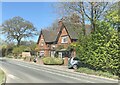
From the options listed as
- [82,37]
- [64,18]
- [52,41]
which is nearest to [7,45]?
[52,41]

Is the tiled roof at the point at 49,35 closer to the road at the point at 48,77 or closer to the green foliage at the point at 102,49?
the green foliage at the point at 102,49

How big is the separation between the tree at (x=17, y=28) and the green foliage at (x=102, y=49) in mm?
68215

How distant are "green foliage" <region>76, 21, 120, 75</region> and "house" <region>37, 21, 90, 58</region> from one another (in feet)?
40.0

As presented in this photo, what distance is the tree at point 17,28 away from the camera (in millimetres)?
95500

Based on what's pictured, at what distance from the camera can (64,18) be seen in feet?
129

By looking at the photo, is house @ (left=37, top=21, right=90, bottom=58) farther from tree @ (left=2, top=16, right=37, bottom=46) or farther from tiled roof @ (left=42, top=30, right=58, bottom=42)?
tree @ (left=2, top=16, right=37, bottom=46)

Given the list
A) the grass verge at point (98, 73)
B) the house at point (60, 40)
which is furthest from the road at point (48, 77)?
the house at point (60, 40)

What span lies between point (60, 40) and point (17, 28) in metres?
42.5

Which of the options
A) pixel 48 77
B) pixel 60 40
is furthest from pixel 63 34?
pixel 48 77

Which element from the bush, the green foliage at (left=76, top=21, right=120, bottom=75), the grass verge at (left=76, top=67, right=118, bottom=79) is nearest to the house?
the bush

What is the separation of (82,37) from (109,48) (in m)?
5.51

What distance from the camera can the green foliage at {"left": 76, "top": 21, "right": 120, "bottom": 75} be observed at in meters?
25.1

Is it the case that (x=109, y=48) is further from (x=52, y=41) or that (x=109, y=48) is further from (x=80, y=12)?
(x=52, y=41)

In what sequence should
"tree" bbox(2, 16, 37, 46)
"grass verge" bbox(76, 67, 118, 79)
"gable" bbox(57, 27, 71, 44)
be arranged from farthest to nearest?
"tree" bbox(2, 16, 37, 46) < "gable" bbox(57, 27, 71, 44) < "grass verge" bbox(76, 67, 118, 79)
